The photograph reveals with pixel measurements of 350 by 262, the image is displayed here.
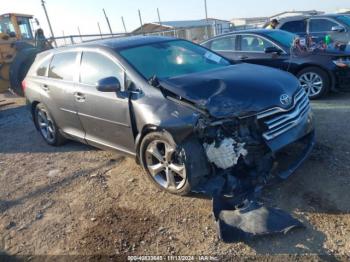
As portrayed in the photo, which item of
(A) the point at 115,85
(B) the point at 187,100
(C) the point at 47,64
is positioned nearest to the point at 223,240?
(B) the point at 187,100

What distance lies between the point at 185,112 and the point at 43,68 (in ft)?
11.3

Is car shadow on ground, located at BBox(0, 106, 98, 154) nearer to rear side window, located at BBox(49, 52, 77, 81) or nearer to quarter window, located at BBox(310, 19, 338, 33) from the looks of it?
rear side window, located at BBox(49, 52, 77, 81)

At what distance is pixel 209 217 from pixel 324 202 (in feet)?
3.81

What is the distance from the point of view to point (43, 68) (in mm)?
5816

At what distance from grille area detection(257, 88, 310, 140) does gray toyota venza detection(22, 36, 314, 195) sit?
11mm

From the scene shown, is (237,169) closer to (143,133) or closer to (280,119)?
(280,119)

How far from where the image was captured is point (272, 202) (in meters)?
3.54

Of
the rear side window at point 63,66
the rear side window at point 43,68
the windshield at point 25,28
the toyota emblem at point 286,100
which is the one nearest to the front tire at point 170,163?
the toyota emblem at point 286,100

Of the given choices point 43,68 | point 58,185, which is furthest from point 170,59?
point 43,68

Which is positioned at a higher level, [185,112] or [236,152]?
[185,112]

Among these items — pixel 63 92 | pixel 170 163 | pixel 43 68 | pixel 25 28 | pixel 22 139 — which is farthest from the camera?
pixel 25 28

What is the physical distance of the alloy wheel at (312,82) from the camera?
22.6 ft

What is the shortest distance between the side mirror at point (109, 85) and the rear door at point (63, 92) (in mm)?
1026

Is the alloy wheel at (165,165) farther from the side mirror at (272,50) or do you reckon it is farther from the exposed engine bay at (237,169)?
the side mirror at (272,50)
